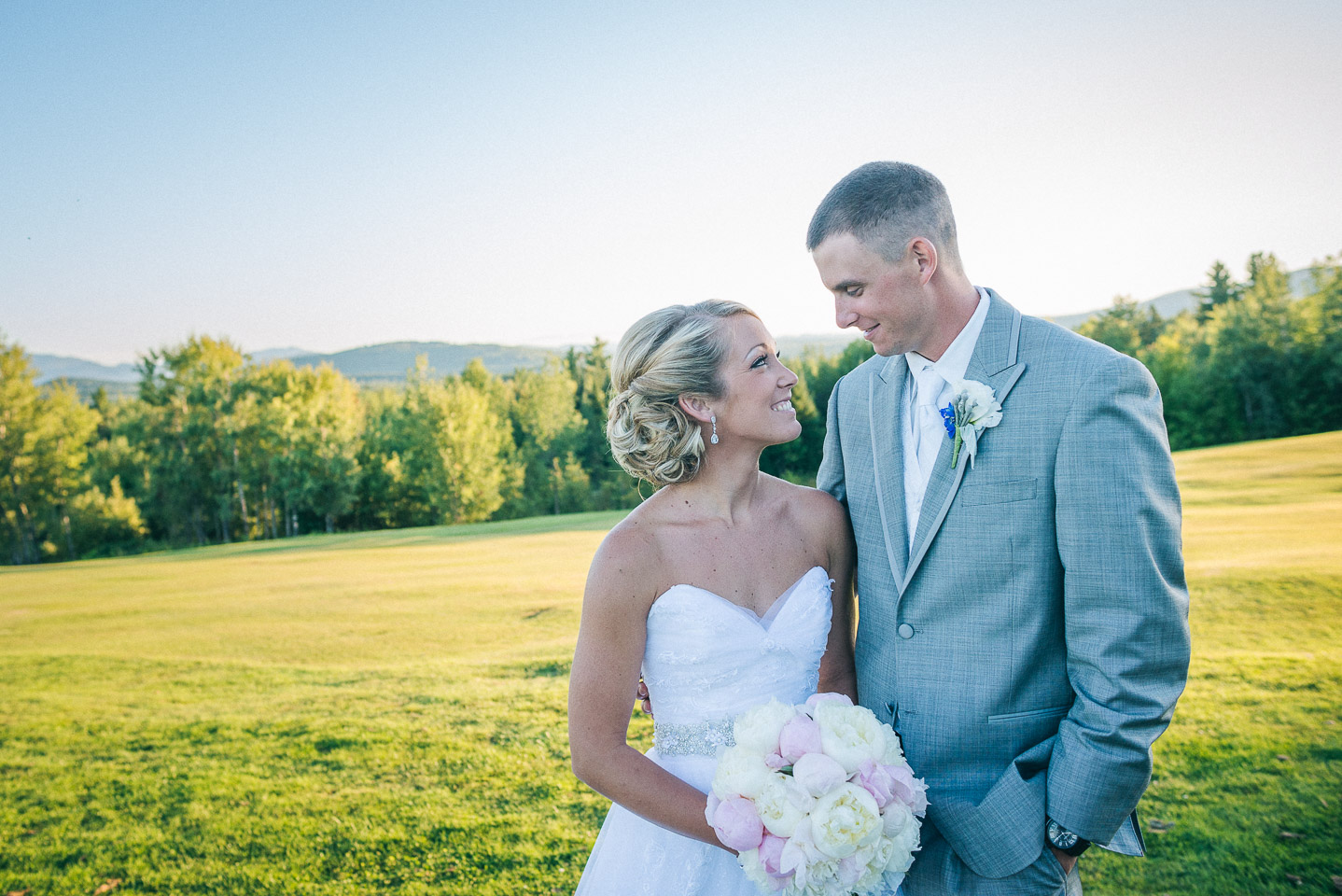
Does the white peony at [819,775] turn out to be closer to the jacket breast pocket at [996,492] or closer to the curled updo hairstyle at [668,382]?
the jacket breast pocket at [996,492]

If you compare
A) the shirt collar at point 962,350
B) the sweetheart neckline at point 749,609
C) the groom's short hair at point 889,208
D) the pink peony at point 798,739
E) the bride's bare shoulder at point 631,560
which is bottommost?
the pink peony at point 798,739

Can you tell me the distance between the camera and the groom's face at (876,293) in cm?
267

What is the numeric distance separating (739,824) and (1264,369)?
53396 millimetres

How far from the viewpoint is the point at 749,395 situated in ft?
9.89

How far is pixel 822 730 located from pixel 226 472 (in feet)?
177

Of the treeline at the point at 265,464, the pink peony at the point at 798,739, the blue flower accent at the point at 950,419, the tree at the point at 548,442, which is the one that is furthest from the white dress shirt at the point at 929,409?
the tree at the point at 548,442

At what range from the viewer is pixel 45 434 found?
40750 millimetres

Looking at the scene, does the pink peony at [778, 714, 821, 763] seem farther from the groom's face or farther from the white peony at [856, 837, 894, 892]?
the groom's face

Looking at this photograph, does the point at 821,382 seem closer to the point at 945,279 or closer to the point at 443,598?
the point at 443,598

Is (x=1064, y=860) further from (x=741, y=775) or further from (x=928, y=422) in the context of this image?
(x=928, y=422)

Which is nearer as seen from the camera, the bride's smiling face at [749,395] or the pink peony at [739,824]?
the pink peony at [739,824]

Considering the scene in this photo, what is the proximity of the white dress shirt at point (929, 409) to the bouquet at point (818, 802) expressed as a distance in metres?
0.79

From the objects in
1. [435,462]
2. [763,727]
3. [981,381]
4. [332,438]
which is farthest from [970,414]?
[332,438]

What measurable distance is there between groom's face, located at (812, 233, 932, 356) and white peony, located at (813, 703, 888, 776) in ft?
4.01
